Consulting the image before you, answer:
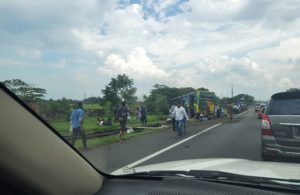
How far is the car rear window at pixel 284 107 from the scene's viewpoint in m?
9.38

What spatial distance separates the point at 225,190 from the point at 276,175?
0.57 m

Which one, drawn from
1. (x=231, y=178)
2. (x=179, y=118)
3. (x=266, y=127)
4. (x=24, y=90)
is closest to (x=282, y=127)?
(x=266, y=127)

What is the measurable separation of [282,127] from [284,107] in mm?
448

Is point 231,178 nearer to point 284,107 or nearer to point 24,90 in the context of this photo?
point 24,90

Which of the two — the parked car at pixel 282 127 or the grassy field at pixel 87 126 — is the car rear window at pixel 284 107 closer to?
the parked car at pixel 282 127

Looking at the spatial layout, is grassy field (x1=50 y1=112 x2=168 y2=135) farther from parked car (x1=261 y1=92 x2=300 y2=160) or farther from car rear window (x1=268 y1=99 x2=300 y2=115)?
car rear window (x1=268 y1=99 x2=300 y2=115)

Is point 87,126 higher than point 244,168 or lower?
higher

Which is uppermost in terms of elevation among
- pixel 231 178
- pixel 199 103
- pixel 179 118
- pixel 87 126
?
pixel 199 103

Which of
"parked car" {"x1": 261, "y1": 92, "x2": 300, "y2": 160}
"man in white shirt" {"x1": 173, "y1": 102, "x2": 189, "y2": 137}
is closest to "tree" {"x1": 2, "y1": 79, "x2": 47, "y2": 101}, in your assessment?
"parked car" {"x1": 261, "y1": 92, "x2": 300, "y2": 160}

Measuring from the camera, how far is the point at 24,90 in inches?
122

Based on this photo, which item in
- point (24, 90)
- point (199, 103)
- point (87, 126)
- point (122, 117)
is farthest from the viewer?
point (199, 103)

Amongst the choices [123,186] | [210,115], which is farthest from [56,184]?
[210,115]

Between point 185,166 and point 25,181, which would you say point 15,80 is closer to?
point 25,181

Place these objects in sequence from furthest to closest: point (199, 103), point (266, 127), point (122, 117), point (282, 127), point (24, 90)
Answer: point (199, 103)
point (122, 117)
point (266, 127)
point (282, 127)
point (24, 90)
